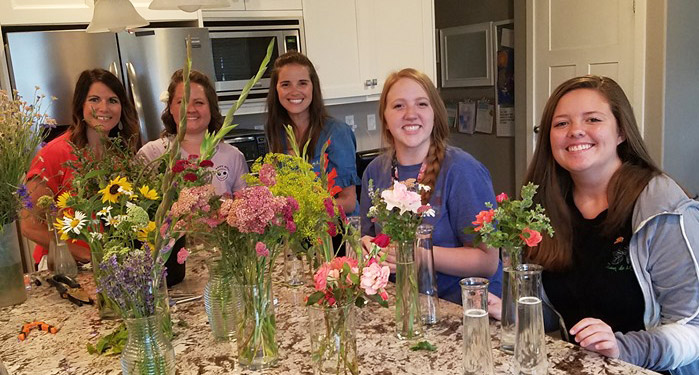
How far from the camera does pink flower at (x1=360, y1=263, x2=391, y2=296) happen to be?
3.35 feet

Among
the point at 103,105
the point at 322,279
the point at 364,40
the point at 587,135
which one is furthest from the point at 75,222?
the point at 364,40

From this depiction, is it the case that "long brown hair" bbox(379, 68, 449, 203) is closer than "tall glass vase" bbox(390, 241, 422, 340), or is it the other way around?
"tall glass vase" bbox(390, 241, 422, 340)

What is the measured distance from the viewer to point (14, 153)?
1.65 metres

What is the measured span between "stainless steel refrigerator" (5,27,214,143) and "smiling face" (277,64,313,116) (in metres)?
0.76

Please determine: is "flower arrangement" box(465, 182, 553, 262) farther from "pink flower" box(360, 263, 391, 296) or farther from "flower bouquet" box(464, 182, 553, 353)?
"pink flower" box(360, 263, 391, 296)

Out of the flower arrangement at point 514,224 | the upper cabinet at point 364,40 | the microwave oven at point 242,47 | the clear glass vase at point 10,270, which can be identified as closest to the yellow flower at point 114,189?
the clear glass vase at point 10,270

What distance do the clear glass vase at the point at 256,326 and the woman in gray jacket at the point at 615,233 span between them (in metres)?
0.71

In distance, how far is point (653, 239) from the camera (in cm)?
142

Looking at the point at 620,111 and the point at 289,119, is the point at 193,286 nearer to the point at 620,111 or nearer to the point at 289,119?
the point at 289,119

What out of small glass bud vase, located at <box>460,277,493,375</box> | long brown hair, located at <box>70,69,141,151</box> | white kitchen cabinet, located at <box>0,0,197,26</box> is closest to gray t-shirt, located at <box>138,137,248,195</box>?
long brown hair, located at <box>70,69,141,151</box>

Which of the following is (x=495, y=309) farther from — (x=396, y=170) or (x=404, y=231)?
(x=396, y=170)

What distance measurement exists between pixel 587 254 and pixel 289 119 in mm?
1502

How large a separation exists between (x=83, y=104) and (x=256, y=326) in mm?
1568

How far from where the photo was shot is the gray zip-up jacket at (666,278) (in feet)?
4.37
